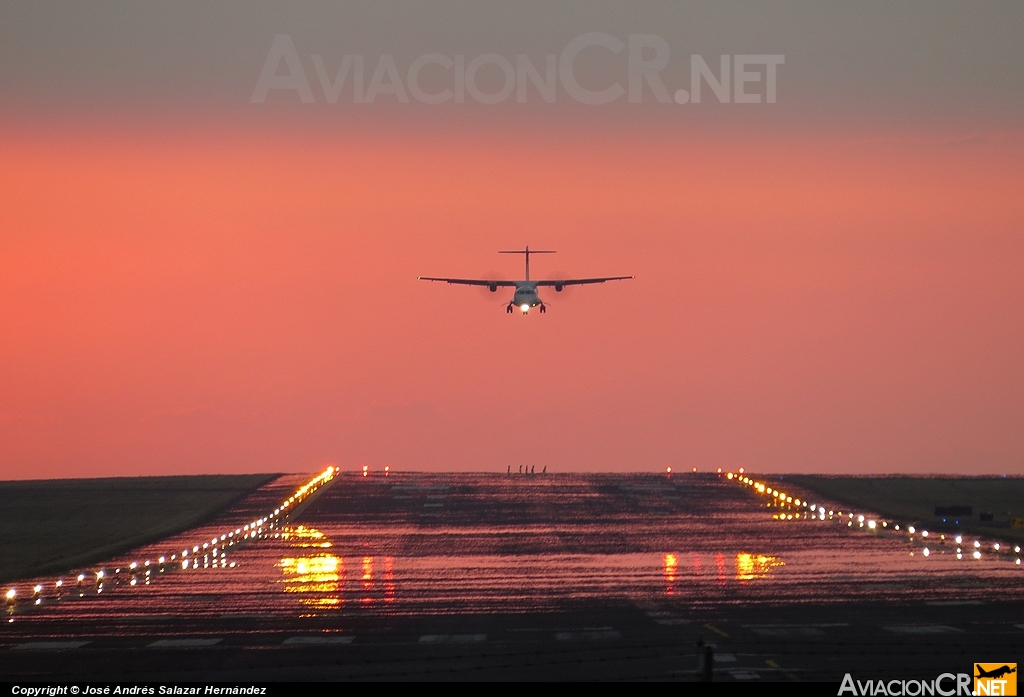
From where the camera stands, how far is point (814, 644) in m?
39.1

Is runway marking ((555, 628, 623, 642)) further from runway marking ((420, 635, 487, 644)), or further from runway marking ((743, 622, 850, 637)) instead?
runway marking ((743, 622, 850, 637))

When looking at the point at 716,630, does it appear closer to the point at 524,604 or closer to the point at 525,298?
the point at 524,604

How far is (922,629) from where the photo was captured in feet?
139

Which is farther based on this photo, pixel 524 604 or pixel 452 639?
pixel 524 604

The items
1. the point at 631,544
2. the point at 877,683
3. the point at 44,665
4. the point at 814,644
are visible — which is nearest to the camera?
the point at 877,683

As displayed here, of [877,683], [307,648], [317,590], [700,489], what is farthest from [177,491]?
[877,683]

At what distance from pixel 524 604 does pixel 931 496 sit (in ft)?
226

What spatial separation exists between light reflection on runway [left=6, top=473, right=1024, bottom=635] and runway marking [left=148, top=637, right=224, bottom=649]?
185 cm

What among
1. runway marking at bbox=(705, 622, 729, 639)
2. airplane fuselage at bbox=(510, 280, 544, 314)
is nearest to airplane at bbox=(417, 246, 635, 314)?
airplane fuselage at bbox=(510, 280, 544, 314)

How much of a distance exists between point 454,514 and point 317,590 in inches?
1387

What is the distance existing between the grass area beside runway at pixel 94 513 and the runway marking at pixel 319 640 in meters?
24.8

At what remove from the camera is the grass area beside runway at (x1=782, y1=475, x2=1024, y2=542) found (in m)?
86.3

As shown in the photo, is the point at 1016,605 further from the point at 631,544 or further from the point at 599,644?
the point at 631,544

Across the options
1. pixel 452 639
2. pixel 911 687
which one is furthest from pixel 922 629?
pixel 452 639
